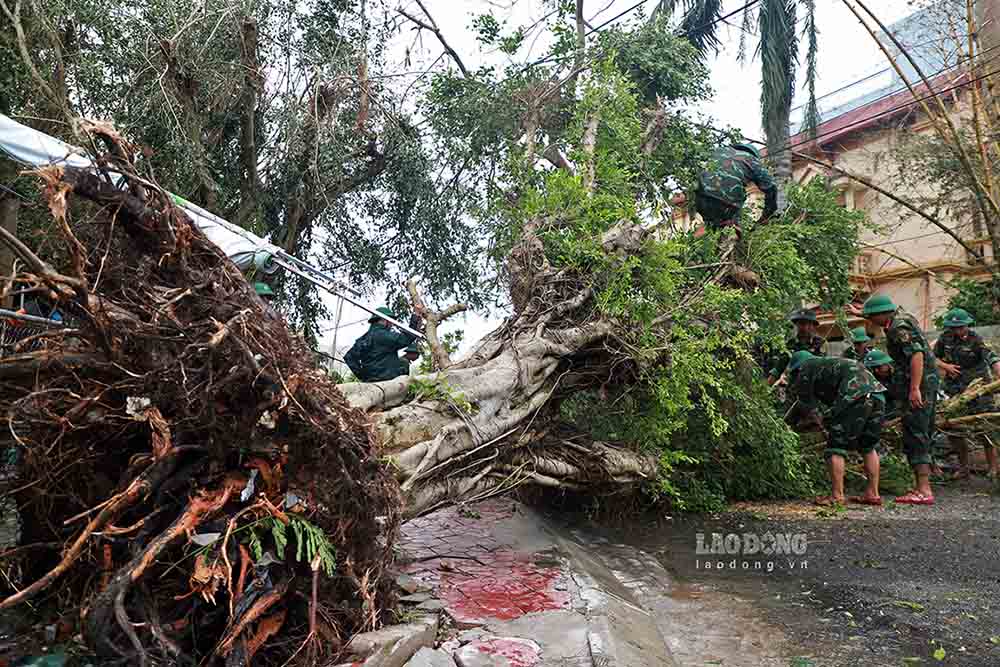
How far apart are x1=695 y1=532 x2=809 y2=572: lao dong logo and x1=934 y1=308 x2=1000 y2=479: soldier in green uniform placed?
12.3 ft

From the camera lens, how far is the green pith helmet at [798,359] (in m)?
7.42

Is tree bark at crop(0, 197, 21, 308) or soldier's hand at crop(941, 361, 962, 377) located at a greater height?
tree bark at crop(0, 197, 21, 308)

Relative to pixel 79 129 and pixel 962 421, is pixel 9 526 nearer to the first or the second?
pixel 79 129

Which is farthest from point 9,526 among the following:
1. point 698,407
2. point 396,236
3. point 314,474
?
point 396,236

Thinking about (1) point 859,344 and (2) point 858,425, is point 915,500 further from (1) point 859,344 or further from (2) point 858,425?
(1) point 859,344

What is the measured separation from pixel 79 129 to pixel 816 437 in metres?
7.34

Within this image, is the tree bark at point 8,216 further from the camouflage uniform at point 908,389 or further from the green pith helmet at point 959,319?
the green pith helmet at point 959,319

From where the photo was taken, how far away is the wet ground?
341cm

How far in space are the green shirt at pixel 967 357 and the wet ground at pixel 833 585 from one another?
6.58ft

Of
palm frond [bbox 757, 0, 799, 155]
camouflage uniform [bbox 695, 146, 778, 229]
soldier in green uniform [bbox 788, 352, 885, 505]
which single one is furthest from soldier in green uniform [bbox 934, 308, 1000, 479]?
palm frond [bbox 757, 0, 799, 155]

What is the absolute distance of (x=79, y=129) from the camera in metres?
2.40

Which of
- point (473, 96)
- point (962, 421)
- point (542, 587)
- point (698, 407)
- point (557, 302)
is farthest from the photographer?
point (473, 96)

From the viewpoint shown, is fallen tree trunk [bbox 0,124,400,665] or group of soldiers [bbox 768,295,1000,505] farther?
group of soldiers [bbox 768,295,1000,505]

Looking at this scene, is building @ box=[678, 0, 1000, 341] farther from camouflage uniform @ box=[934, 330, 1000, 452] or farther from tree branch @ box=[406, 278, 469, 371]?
tree branch @ box=[406, 278, 469, 371]
